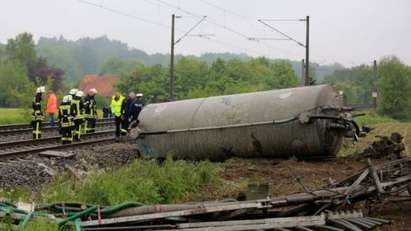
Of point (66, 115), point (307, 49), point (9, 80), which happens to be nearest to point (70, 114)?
point (66, 115)

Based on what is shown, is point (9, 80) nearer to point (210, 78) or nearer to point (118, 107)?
point (210, 78)

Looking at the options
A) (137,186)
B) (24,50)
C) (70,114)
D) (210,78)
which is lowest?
(137,186)

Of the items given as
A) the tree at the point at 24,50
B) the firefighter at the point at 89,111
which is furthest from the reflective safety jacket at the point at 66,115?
the tree at the point at 24,50

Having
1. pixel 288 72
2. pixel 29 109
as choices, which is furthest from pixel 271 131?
pixel 288 72

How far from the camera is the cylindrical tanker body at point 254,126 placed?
10.2 metres

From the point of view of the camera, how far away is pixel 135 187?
6.40m

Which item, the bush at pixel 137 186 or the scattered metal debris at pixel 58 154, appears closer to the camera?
the bush at pixel 137 186

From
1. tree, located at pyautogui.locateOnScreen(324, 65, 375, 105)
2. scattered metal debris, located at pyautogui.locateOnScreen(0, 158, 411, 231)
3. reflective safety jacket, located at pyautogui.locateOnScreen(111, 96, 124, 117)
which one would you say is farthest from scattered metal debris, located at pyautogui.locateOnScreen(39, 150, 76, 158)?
tree, located at pyautogui.locateOnScreen(324, 65, 375, 105)

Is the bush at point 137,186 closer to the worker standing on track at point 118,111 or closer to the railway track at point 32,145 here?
the railway track at point 32,145

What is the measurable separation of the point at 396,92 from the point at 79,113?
159ft

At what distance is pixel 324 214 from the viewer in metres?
5.01

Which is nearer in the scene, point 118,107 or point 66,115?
point 66,115

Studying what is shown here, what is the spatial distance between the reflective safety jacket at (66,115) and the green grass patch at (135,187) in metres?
6.24

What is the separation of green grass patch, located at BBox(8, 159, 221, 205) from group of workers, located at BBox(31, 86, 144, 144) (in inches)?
231
